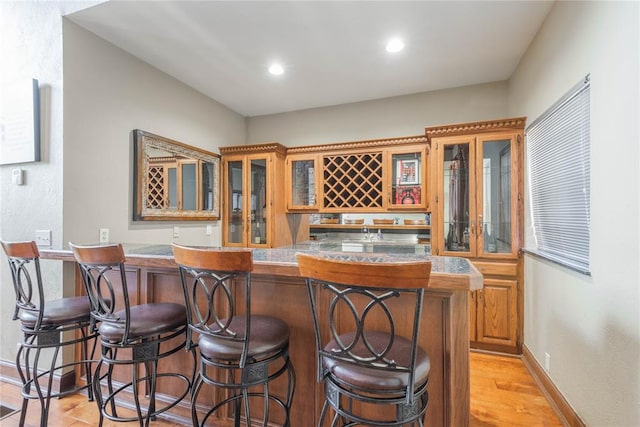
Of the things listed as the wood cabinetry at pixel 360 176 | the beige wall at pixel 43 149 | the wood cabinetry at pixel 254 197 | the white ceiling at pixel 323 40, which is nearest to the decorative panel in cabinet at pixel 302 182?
the wood cabinetry at pixel 360 176

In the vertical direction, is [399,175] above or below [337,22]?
below

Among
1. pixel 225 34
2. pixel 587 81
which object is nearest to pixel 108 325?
pixel 225 34

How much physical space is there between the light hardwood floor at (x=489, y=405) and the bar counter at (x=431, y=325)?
0.78ft

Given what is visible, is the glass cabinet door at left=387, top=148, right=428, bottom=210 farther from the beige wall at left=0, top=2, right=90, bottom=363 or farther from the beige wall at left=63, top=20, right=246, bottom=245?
the beige wall at left=0, top=2, right=90, bottom=363

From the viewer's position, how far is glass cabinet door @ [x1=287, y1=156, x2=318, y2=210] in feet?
12.2

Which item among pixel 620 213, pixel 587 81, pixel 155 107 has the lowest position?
pixel 620 213

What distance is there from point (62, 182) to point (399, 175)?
3.08 meters

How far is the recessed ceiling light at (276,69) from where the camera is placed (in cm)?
290

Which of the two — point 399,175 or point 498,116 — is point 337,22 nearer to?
point 399,175

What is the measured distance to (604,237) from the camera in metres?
1.46

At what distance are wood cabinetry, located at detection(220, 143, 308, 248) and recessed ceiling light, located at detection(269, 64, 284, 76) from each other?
88cm

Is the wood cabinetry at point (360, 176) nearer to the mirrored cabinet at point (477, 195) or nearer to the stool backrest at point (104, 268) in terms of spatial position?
the mirrored cabinet at point (477, 195)

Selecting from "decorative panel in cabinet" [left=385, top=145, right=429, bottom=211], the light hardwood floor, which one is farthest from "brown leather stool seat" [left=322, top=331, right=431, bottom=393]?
"decorative panel in cabinet" [left=385, top=145, right=429, bottom=211]

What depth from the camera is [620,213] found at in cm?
134
